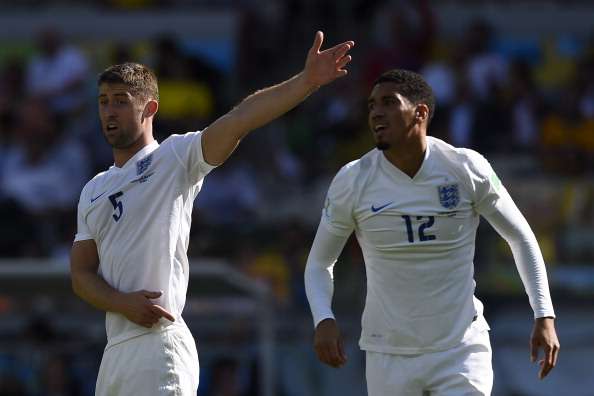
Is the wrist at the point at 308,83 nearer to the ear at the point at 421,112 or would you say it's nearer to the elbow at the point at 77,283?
the ear at the point at 421,112

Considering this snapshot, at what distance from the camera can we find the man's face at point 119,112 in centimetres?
604

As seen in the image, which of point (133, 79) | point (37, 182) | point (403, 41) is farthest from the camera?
point (403, 41)

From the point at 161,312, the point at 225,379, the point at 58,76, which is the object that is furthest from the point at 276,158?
the point at 161,312

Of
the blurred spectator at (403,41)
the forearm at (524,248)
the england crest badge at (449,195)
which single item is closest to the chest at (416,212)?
the england crest badge at (449,195)

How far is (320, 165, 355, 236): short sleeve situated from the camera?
630 cm

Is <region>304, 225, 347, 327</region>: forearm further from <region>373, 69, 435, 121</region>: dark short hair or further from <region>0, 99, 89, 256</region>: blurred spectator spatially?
<region>0, 99, 89, 256</region>: blurred spectator

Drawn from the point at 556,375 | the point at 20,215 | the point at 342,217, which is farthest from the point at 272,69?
the point at 342,217

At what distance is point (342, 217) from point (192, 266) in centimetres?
440

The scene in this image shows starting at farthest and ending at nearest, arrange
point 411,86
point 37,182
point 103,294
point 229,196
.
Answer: point 229,196
point 37,182
point 411,86
point 103,294

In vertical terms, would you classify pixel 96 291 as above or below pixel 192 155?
below

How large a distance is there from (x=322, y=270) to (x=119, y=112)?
4.10ft

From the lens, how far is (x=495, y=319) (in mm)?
11648

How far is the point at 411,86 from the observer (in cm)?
629

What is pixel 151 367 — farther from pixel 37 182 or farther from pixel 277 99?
pixel 37 182
